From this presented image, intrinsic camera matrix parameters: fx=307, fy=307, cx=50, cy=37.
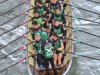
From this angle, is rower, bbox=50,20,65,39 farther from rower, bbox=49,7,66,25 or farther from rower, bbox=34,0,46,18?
rower, bbox=34,0,46,18

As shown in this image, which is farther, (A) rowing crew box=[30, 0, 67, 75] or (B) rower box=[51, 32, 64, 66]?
(B) rower box=[51, 32, 64, 66]

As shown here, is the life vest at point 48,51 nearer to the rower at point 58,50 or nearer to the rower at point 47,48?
the rower at point 47,48

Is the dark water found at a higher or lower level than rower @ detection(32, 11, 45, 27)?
lower

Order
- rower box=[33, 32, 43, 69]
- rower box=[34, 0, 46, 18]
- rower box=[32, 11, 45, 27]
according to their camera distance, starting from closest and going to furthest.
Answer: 1. rower box=[33, 32, 43, 69]
2. rower box=[32, 11, 45, 27]
3. rower box=[34, 0, 46, 18]

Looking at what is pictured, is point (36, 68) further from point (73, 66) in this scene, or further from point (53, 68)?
point (73, 66)

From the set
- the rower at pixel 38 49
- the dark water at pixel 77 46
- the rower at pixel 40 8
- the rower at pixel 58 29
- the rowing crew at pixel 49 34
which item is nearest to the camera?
the rowing crew at pixel 49 34

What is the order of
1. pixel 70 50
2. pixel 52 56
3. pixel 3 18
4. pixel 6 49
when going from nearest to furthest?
pixel 52 56
pixel 70 50
pixel 6 49
pixel 3 18

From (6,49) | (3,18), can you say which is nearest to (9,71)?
(6,49)

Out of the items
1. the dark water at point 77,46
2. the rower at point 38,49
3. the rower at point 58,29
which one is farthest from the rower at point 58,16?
the dark water at point 77,46

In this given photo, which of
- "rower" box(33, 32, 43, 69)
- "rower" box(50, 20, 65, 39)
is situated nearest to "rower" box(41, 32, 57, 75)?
"rower" box(33, 32, 43, 69)

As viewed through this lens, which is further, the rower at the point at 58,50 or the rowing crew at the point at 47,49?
the rower at the point at 58,50

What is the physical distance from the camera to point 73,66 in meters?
11.2

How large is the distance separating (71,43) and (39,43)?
1514 mm

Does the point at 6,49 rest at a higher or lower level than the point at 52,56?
lower
